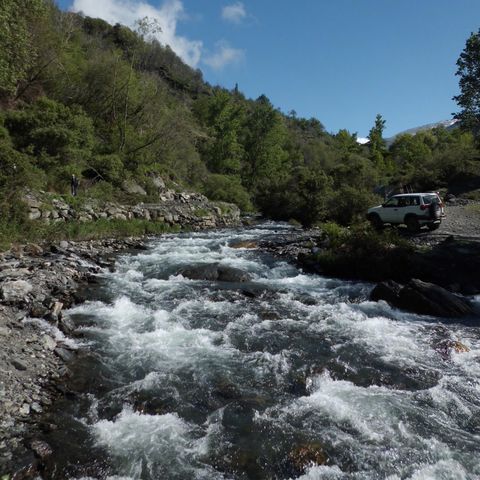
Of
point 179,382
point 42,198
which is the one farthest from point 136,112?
point 179,382

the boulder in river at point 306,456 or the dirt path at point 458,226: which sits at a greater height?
the dirt path at point 458,226

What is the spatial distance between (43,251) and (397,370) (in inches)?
552

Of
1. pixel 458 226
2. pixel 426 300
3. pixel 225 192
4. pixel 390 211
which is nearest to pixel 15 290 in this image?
pixel 426 300

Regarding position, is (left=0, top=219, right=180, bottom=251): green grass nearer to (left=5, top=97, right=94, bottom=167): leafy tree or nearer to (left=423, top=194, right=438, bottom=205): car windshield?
(left=5, top=97, right=94, bottom=167): leafy tree

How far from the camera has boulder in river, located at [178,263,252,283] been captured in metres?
15.2

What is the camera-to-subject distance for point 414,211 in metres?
19.9

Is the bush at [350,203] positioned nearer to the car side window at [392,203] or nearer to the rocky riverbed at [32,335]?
the car side window at [392,203]

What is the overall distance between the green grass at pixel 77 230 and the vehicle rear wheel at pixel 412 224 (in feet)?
52.0

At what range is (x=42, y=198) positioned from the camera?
1961 centimetres

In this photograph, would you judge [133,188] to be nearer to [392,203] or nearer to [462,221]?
[392,203]

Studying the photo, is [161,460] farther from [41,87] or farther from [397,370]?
[41,87]

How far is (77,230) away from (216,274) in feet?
28.4

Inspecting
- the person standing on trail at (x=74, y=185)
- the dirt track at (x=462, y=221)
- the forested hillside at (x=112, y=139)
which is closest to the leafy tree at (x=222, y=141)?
the forested hillside at (x=112, y=139)

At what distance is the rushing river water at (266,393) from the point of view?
5.46 m
